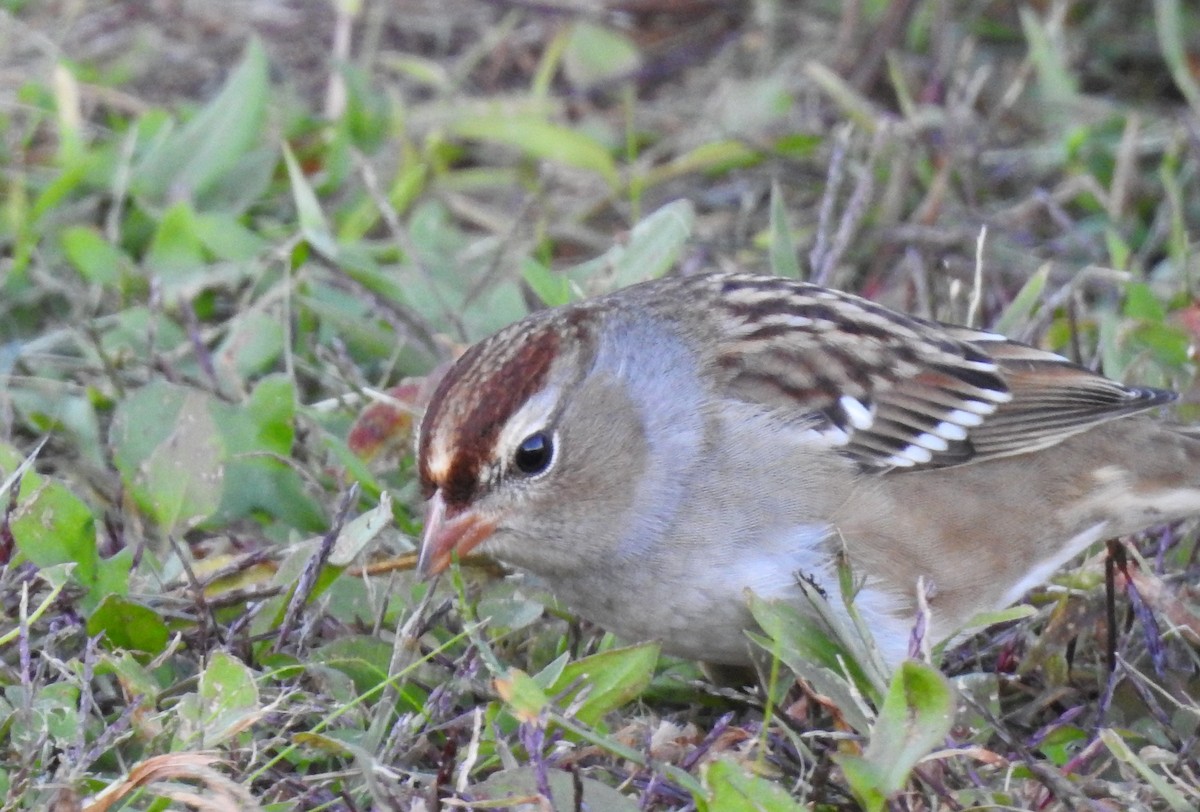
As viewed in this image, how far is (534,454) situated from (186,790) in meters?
0.86

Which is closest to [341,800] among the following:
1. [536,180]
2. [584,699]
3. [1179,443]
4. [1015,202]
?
[584,699]

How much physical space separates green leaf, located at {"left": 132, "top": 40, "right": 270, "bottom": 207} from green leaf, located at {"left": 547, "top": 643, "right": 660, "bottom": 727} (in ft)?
8.13

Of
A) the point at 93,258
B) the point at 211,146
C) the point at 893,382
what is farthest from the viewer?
the point at 211,146

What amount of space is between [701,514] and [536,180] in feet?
7.91

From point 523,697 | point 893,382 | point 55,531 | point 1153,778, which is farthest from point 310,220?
point 1153,778

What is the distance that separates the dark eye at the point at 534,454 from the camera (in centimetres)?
299

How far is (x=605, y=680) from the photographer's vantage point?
9.12 feet

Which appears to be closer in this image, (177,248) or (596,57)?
(177,248)

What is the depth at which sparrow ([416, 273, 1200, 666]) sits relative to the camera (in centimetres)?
297

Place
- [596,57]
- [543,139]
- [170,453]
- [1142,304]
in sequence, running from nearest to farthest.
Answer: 1. [170,453]
2. [1142,304]
3. [543,139]
4. [596,57]

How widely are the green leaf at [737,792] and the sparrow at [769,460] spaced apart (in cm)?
47

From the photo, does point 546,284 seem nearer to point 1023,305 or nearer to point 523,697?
point 1023,305

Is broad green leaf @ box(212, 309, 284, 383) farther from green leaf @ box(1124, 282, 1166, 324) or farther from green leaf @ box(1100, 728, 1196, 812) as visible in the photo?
green leaf @ box(1100, 728, 1196, 812)

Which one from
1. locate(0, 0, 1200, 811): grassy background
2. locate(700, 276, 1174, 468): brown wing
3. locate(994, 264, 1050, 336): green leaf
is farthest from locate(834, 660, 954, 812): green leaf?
locate(994, 264, 1050, 336): green leaf
